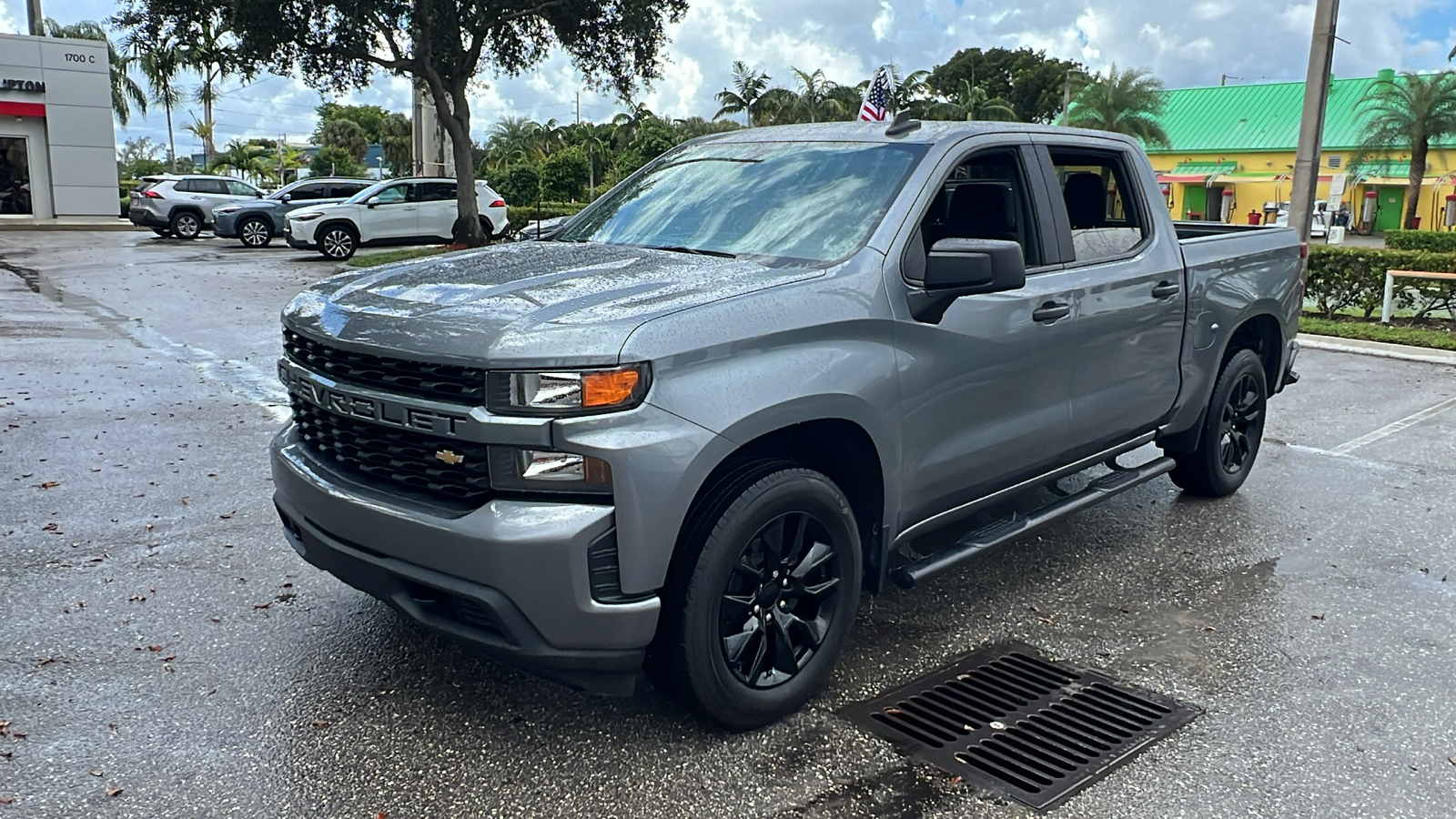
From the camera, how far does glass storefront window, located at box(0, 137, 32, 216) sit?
34.2m

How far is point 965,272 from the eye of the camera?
11.9 feet

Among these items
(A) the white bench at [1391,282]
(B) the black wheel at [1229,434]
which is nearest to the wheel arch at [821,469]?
(B) the black wheel at [1229,434]

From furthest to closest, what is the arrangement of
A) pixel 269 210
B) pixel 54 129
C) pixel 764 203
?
pixel 54 129 < pixel 269 210 < pixel 764 203

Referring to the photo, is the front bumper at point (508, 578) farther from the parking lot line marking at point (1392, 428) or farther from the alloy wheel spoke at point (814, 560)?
the parking lot line marking at point (1392, 428)

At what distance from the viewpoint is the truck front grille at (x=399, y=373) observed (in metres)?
3.05

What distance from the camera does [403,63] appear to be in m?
23.1

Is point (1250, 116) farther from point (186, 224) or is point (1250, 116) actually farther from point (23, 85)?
point (23, 85)

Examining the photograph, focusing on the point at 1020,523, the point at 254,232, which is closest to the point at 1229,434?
the point at 1020,523

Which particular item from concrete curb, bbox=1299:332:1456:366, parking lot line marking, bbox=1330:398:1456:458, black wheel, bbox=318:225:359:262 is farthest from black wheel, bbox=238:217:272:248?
parking lot line marking, bbox=1330:398:1456:458

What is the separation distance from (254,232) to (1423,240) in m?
36.5

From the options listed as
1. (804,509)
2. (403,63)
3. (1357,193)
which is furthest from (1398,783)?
(1357,193)

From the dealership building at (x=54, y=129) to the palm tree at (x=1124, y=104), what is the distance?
147 feet

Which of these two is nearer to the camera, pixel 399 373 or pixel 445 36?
pixel 399 373

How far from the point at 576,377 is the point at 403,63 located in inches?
873
